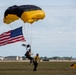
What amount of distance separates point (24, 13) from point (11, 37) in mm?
7780

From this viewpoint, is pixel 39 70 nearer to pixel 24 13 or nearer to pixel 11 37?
pixel 11 37

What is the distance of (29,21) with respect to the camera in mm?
31219

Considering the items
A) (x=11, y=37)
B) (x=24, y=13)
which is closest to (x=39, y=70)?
(x=11, y=37)

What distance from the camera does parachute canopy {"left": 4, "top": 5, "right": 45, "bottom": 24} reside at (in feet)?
102

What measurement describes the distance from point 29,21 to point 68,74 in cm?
546

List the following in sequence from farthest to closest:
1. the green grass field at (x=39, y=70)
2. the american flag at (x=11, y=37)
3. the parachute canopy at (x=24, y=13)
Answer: the american flag at (x=11, y=37)
the green grass field at (x=39, y=70)
the parachute canopy at (x=24, y=13)

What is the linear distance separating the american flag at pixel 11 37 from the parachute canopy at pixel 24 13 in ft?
17.7

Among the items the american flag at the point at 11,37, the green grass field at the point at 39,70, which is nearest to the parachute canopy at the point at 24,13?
the green grass field at the point at 39,70

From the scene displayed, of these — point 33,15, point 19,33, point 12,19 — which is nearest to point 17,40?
point 19,33

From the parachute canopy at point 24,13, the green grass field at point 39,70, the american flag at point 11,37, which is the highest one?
the parachute canopy at point 24,13

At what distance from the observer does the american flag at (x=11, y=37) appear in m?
38.4

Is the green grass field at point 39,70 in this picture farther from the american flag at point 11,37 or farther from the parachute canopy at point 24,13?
the parachute canopy at point 24,13

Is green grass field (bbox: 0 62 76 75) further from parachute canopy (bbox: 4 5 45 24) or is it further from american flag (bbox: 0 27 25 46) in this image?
parachute canopy (bbox: 4 5 45 24)

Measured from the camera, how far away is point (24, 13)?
3127 cm
